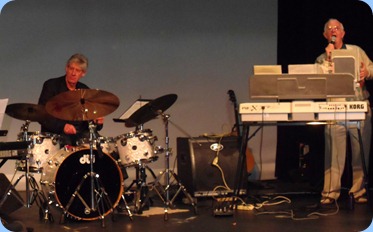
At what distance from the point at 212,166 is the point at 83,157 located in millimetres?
1454

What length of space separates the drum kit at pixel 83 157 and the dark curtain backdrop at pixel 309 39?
225cm

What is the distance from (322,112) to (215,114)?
8.75 ft

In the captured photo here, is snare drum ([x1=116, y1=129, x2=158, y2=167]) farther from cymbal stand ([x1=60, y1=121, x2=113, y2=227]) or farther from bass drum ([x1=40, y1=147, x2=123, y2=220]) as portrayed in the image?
cymbal stand ([x1=60, y1=121, x2=113, y2=227])

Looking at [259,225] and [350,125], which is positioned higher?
[350,125]

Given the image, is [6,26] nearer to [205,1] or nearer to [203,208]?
[205,1]

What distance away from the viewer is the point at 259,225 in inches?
214

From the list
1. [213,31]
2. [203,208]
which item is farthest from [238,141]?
[213,31]

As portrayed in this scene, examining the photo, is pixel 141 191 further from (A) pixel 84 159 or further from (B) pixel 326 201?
(B) pixel 326 201

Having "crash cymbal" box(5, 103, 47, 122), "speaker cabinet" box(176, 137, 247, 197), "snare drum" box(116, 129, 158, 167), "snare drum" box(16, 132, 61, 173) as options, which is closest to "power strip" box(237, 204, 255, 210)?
"speaker cabinet" box(176, 137, 247, 197)

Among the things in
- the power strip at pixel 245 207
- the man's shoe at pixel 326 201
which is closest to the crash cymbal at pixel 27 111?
the power strip at pixel 245 207

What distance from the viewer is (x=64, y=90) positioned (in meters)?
6.27

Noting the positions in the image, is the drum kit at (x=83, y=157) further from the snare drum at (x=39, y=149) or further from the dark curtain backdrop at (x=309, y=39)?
the dark curtain backdrop at (x=309, y=39)

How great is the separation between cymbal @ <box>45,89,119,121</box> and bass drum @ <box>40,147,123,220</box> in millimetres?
301

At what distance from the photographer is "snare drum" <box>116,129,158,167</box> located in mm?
5879
